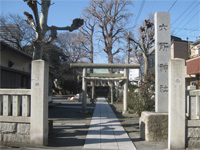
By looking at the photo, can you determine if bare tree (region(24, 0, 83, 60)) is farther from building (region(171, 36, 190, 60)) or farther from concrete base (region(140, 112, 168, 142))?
building (region(171, 36, 190, 60))

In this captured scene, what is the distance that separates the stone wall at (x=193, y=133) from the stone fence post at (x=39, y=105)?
4315mm

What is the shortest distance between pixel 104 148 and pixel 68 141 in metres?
1.43

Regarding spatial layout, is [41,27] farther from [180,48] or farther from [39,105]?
[180,48]

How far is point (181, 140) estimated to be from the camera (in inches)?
224

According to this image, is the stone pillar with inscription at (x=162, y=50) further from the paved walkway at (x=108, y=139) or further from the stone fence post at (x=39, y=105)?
the stone fence post at (x=39, y=105)

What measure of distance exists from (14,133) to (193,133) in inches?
215

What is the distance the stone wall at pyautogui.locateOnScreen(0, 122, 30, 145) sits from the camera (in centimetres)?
603

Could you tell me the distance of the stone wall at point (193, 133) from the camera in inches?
228

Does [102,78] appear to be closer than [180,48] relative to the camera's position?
Yes

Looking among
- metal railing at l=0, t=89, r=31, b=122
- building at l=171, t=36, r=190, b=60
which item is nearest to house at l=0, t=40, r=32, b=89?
metal railing at l=0, t=89, r=31, b=122

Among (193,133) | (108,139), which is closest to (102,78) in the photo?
(108,139)

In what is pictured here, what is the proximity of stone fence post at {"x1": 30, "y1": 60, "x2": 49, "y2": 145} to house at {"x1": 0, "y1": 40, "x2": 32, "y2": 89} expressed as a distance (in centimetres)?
465

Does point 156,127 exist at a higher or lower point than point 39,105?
lower

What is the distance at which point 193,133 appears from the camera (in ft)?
19.1
